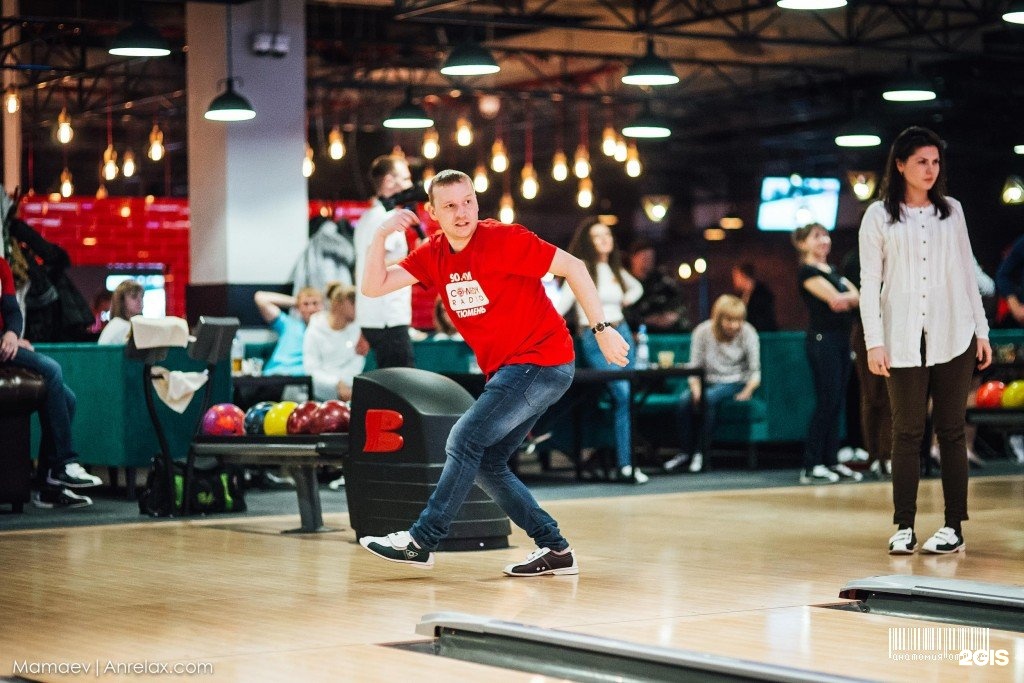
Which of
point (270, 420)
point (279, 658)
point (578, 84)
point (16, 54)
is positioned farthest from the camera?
point (578, 84)

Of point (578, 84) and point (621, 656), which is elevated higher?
point (578, 84)

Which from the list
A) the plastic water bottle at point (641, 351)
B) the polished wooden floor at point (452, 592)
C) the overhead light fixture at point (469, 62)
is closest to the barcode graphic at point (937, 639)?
the polished wooden floor at point (452, 592)

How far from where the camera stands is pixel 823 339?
1039 centimetres

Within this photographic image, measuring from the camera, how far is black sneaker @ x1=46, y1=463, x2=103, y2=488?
9.05 metres

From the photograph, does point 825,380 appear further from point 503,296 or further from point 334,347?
point 503,296

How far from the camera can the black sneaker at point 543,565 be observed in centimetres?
604

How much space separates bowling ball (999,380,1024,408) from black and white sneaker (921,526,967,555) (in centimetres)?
330

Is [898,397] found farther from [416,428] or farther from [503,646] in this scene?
[503,646]

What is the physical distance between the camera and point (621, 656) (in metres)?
4.14

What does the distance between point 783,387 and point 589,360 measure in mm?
1906

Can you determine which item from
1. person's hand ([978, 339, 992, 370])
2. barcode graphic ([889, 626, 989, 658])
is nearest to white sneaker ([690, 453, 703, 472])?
person's hand ([978, 339, 992, 370])

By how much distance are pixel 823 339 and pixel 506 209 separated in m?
15.7

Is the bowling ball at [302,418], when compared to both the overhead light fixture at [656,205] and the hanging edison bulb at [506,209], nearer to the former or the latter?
the hanging edison bulb at [506,209]

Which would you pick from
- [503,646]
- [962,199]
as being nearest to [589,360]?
[503,646]
